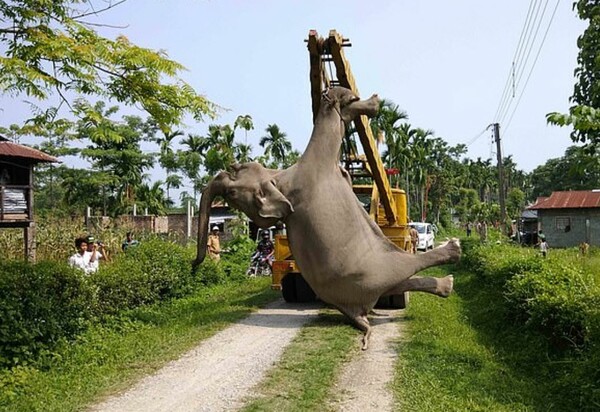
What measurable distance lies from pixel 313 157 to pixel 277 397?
256 cm

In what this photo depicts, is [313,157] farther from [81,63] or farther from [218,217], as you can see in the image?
[218,217]

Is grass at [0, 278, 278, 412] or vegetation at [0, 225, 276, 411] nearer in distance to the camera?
grass at [0, 278, 278, 412]

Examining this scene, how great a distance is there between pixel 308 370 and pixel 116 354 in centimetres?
279

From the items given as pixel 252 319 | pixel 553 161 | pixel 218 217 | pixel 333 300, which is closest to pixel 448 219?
pixel 553 161

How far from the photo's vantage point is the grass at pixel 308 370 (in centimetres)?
642

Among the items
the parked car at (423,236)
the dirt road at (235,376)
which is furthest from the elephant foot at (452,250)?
the parked car at (423,236)

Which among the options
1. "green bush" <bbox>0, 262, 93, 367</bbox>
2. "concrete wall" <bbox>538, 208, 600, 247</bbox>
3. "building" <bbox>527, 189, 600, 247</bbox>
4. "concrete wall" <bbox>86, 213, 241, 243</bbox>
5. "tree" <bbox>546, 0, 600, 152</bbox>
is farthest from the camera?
"building" <bbox>527, 189, 600, 247</bbox>

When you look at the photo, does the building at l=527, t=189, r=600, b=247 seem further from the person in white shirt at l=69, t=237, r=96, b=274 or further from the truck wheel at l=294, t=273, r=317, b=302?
the person in white shirt at l=69, t=237, r=96, b=274

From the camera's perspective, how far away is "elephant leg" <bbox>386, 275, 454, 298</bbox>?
7.29 m

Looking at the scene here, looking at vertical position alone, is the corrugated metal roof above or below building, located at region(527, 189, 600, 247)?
above

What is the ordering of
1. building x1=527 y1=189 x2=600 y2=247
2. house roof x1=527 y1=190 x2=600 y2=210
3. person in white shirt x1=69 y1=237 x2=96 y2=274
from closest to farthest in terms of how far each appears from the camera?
person in white shirt x1=69 y1=237 x2=96 y2=274
building x1=527 y1=189 x2=600 y2=247
house roof x1=527 y1=190 x2=600 y2=210

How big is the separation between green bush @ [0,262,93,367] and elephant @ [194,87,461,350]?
307cm

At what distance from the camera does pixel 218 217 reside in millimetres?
40562

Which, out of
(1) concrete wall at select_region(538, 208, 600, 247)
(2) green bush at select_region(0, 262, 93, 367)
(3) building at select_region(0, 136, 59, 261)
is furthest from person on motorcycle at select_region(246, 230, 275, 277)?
(1) concrete wall at select_region(538, 208, 600, 247)
